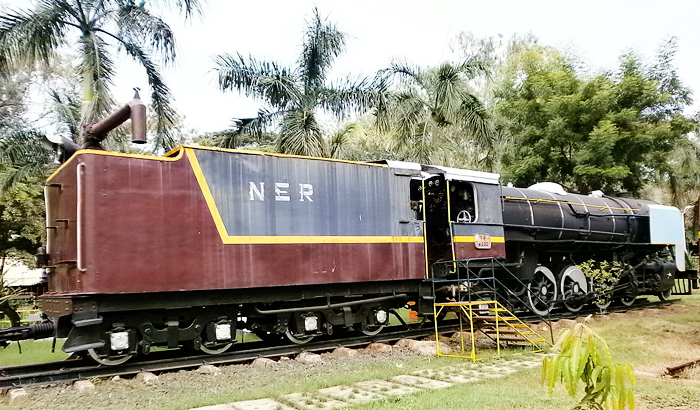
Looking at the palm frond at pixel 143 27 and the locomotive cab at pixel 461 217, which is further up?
the palm frond at pixel 143 27

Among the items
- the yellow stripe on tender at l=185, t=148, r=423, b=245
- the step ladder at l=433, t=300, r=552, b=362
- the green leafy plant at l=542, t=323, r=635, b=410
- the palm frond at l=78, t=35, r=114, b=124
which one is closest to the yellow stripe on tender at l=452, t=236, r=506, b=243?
the step ladder at l=433, t=300, r=552, b=362

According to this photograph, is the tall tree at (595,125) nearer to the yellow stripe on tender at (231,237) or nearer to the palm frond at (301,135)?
the palm frond at (301,135)

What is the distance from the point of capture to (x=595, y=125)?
65.6ft

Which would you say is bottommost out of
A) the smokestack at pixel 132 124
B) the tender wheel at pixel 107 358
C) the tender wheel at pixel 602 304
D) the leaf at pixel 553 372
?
the tender wheel at pixel 602 304

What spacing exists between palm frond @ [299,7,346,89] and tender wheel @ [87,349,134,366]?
1036 cm

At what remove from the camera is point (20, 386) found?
7.29 metres

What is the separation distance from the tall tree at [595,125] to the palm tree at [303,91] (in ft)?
23.3

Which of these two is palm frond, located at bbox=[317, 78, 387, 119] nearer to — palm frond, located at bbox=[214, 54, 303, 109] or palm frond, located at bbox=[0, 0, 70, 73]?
palm frond, located at bbox=[214, 54, 303, 109]

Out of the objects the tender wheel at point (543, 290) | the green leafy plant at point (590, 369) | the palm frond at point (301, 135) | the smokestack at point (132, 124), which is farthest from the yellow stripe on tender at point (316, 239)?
the green leafy plant at point (590, 369)

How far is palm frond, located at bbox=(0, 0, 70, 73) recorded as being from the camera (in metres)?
12.9

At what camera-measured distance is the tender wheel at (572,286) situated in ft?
47.0

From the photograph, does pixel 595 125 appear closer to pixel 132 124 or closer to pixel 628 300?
pixel 628 300

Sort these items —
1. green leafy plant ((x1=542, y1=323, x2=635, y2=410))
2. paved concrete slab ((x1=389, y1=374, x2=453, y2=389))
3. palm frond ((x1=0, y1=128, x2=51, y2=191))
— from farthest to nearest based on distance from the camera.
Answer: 1. palm frond ((x1=0, y1=128, x2=51, y2=191))
2. paved concrete slab ((x1=389, y1=374, x2=453, y2=389))
3. green leafy plant ((x1=542, y1=323, x2=635, y2=410))

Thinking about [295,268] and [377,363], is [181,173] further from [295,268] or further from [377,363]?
[377,363]
